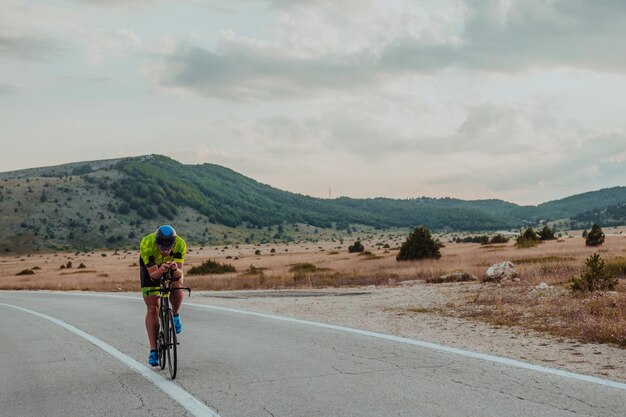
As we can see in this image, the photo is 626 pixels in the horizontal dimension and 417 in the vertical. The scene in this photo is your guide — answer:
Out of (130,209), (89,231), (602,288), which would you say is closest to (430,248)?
(602,288)

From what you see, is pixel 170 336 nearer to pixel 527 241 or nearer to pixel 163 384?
pixel 163 384

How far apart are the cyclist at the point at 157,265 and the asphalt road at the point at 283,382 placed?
0.71m

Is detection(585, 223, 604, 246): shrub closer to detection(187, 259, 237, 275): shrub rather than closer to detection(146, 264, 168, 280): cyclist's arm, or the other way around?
detection(187, 259, 237, 275): shrub

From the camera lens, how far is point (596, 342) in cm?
966

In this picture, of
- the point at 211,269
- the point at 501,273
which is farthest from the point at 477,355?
the point at 211,269

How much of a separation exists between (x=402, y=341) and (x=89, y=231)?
527 feet

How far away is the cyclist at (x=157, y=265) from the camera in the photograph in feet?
25.0

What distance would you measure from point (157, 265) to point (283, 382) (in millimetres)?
2217

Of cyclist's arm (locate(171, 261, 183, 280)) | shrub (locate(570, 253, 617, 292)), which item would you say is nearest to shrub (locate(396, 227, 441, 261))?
shrub (locate(570, 253, 617, 292))

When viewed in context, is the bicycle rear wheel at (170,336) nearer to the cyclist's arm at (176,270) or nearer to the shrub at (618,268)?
the cyclist's arm at (176,270)

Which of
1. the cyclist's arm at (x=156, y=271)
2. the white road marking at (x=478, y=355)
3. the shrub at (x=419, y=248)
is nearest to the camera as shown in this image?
the white road marking at (x=478, y=355)

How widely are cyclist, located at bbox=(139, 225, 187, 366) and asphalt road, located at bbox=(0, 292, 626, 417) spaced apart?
710 millimetres

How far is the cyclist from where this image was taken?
25.0 feet

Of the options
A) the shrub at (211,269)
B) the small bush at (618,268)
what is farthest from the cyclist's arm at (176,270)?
the shrub at (211,269)
